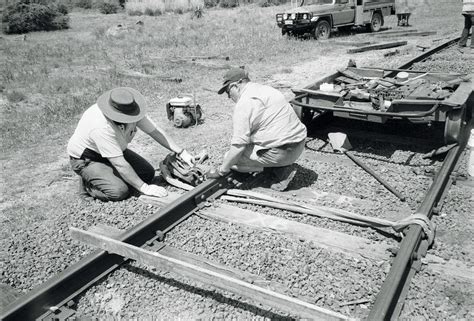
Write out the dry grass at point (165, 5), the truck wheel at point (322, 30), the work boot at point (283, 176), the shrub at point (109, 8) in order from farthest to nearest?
1. the shrub at point (109, 8)
2. the dry grass at point (165, 5)
3. the truck wheel at point (322, 30)
4. the work boot at point (283, 176)

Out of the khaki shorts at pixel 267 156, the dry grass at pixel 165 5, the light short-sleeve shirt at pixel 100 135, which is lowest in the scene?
the khaki shorts at pixel 267 156

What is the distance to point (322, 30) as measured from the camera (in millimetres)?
17750

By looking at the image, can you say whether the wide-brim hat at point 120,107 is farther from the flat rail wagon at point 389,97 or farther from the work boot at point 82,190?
the flat rail wagon at point 389,97

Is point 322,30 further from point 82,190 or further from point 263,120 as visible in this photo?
point 82,190

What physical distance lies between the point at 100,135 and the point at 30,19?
29.8 m

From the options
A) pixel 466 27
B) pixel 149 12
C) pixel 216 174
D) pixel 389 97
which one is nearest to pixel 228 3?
pixel 149 12

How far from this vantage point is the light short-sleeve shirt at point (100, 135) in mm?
4973

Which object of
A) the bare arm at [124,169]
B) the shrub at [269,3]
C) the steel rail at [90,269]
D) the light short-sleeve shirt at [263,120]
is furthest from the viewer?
the shrub at [269,3]

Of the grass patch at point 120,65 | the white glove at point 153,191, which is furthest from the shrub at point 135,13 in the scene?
the white glove at point 153,191

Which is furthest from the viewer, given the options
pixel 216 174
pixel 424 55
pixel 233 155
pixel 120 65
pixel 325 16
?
pixel 325 16

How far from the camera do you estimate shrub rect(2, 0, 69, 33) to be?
1172 inches

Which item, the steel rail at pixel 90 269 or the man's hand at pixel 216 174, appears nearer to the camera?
the steel rail at pixel 90 269

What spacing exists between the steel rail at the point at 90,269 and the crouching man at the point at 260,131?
541 millimetres

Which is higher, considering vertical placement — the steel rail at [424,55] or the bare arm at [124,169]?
the steel rail at [424,55]
